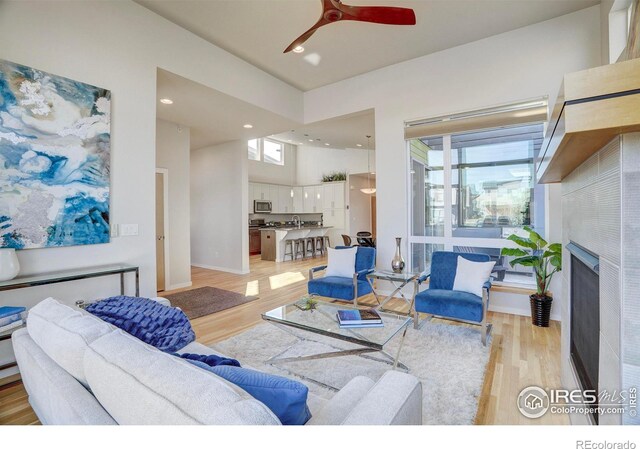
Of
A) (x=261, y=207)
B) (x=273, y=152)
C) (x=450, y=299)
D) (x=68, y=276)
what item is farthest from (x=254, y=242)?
(x=450, y=299)

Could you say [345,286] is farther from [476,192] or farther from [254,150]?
[254,150]

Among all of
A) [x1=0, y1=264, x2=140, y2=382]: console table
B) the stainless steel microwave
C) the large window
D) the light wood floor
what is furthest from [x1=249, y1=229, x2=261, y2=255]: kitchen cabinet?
[x1=0, y1=264, x2=140, y2=382]: console table

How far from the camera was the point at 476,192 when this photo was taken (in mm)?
4223

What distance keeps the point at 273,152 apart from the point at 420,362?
31.0ft

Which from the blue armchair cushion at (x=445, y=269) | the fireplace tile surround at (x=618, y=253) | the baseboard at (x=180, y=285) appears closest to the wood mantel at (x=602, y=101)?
the fireplace tile surround at (x=618, y=253)

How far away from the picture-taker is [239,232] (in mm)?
6586

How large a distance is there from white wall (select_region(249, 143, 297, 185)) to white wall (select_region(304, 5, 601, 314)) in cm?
488

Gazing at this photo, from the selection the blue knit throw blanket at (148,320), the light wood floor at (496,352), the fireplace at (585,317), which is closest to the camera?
the fireplace at (585,317)

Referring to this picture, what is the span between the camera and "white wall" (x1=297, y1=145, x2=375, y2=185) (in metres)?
10.5

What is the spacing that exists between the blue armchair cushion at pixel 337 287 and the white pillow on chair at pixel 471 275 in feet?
3.66

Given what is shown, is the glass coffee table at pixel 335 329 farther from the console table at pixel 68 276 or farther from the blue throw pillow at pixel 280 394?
the console table at pixel 68 276

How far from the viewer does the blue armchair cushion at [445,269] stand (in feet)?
11.6

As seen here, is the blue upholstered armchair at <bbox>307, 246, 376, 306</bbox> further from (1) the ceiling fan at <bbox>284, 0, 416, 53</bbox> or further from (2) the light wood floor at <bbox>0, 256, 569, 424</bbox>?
(1) the ceiling fan at <bbox>284, 0, 416, 53</bbox>
